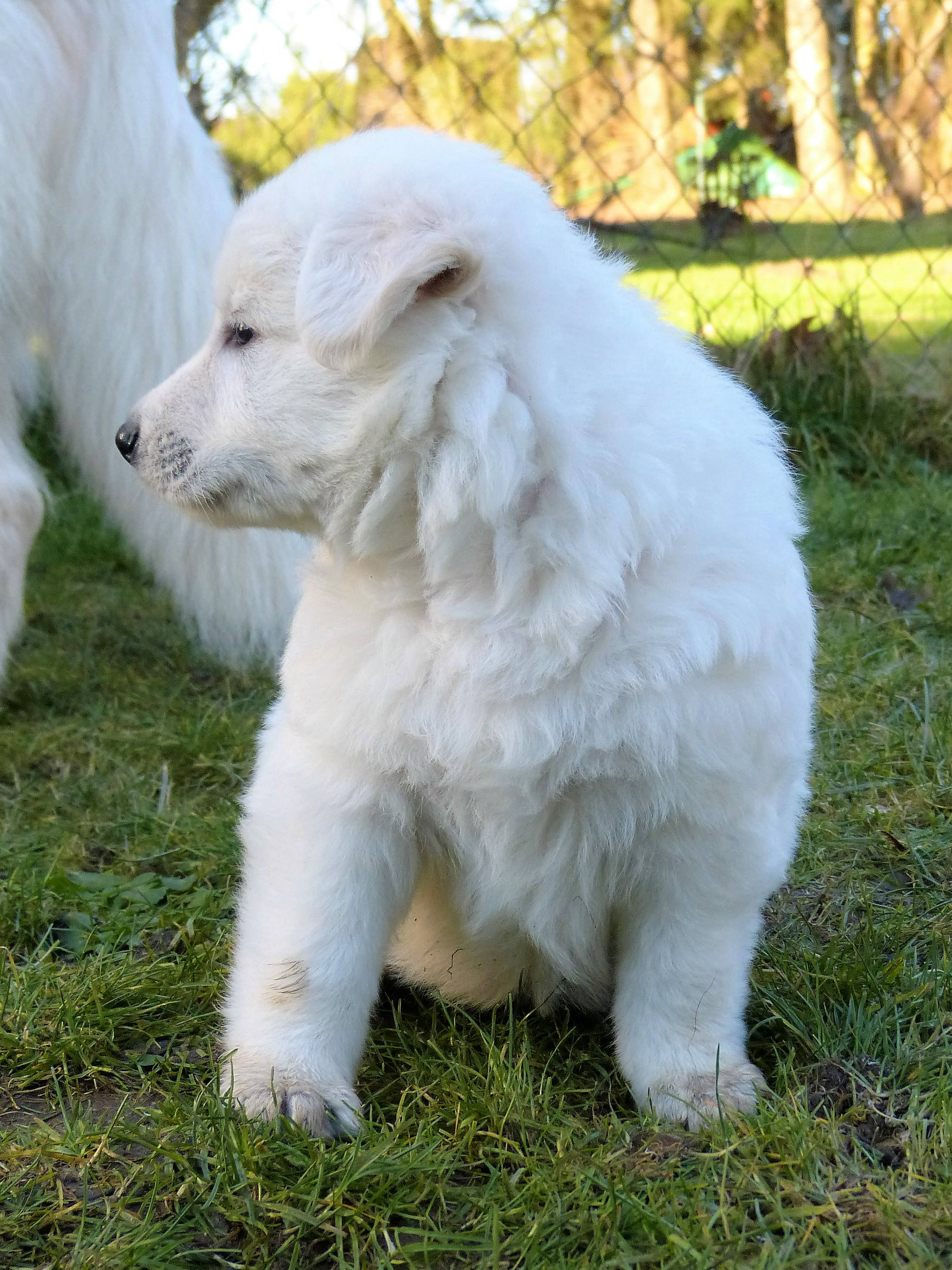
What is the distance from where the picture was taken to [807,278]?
17.8 ft

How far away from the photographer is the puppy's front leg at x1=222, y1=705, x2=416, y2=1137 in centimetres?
173

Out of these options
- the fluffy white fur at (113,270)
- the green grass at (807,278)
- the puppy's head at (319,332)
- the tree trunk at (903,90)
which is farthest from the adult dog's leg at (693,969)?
the tree trunk at (903,90)

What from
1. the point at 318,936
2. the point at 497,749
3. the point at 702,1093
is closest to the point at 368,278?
the point at 497,749

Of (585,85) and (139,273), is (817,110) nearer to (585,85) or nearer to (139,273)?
(585,85)

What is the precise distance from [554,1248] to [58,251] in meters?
2.49

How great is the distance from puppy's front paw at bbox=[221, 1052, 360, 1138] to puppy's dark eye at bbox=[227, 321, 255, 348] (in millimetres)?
940

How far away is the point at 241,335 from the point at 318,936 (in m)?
0.79

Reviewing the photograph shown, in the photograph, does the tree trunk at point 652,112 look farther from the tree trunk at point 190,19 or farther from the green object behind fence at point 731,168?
the tree trunk at point 190,19

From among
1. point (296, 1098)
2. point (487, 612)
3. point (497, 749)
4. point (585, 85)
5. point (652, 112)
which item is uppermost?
point (487, 612)

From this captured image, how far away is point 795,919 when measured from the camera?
2270 millimetres

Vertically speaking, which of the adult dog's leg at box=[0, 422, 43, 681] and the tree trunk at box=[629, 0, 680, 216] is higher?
the adult dog's leg at box=[0, 422, 43, 681]

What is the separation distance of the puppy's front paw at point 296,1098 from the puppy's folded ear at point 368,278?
0.90 meters

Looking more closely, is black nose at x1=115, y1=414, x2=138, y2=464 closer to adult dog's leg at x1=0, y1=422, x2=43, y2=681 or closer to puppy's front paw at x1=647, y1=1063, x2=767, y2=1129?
puppy's front paw at x1=647, y1=1063, x2=767, y2=1129

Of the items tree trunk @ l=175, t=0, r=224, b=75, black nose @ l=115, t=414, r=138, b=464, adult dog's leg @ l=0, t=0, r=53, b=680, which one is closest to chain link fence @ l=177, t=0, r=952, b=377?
tree trunk @ l=175, t=0, r=224, b=75
